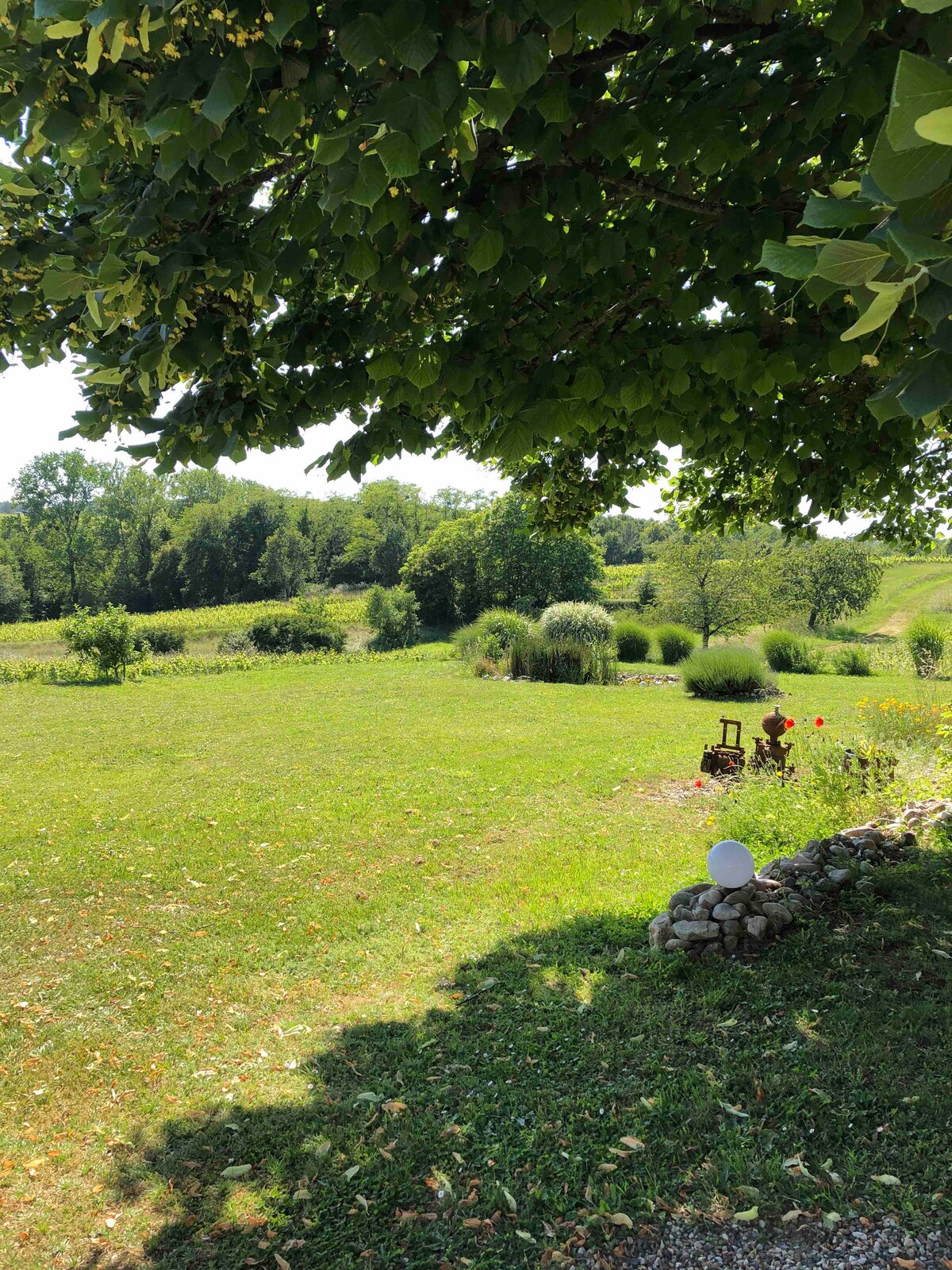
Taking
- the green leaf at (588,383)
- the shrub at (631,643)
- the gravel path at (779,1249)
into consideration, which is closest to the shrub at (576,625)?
the shrub at (631,643)

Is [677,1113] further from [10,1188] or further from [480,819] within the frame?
[480,819]

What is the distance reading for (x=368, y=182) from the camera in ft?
5.72

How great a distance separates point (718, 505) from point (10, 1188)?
718 cm

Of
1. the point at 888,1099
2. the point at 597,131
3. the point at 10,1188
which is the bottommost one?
the point at 10,1188

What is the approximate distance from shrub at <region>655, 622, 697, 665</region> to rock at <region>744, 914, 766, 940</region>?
748 inches

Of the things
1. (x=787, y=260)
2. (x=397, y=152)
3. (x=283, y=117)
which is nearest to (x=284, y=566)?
(x=283, y=117)

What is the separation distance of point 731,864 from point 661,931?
0.62m

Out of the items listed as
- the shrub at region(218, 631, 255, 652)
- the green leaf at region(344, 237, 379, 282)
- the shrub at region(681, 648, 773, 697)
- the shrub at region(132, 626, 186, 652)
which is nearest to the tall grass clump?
the shrub at region(681, 648, 773, 697)

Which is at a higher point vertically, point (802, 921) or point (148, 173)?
point (148, 173)

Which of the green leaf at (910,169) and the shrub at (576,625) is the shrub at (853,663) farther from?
the green leaf at (910,169)

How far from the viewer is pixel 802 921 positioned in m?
4.70

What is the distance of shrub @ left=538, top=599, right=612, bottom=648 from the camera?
21.0 metres

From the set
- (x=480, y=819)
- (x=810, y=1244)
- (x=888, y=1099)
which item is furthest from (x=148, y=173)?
(x=480, y=819)

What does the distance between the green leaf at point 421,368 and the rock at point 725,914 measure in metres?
3.53
